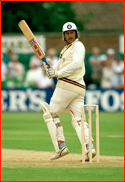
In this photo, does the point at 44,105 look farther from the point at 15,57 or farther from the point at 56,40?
the point at 56,40

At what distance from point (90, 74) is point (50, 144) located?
7986 millimetres

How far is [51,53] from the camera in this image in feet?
52.0

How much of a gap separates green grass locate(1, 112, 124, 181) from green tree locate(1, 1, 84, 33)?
45.9 ft

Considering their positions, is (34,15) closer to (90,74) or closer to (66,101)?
(90,74)

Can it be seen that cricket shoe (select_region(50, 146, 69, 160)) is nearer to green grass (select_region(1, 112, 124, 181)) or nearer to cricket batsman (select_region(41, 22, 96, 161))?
cricket batsman (select_region(41, 22, 96, 161))

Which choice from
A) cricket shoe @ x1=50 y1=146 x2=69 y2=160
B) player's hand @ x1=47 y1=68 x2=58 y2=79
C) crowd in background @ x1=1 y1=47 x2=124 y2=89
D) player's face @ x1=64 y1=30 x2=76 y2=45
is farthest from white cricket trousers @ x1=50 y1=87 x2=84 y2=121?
crowd in background @ x1=1 y1=47 x2=124 y2=89

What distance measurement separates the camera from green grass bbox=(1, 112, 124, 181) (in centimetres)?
515

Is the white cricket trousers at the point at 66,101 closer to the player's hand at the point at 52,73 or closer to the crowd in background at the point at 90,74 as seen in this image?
the player's hand at the point at 52,73

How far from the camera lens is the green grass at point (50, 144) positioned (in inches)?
203

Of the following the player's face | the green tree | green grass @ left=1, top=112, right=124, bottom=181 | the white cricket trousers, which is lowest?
green grass @ left=1, top=112, right=124, bottom=181

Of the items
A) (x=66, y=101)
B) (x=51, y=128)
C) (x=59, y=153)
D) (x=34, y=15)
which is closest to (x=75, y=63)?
(x=66, y=101)

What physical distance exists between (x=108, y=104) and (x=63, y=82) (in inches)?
362

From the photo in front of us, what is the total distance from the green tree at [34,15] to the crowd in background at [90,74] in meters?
11.0

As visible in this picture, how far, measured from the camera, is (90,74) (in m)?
15.9
